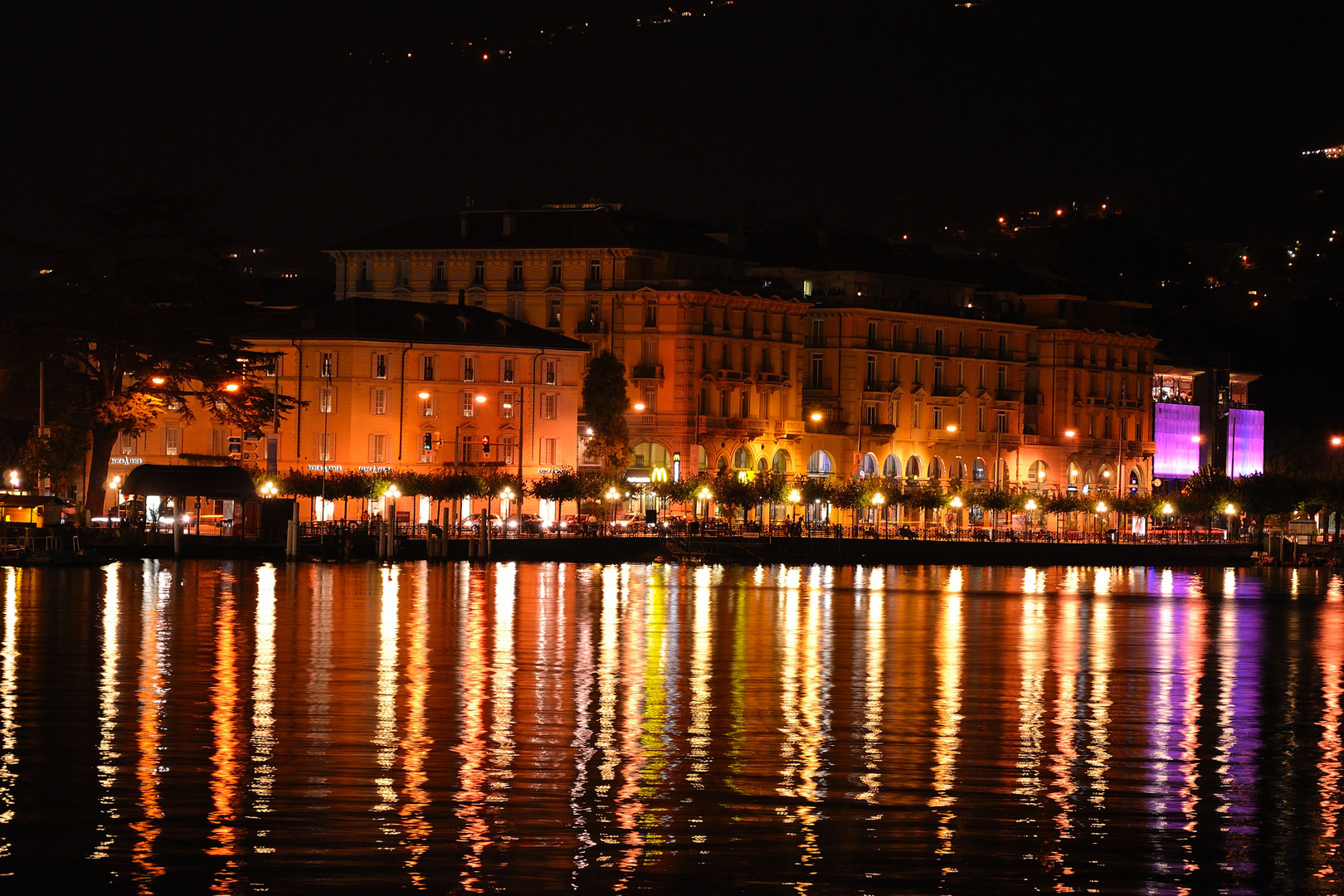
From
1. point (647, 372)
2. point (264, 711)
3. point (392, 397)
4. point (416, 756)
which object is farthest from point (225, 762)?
point (647, 372)

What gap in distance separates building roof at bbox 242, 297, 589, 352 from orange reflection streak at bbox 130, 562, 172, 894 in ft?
158

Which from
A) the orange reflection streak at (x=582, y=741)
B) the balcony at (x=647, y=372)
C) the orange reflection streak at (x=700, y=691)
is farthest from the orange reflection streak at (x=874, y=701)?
the balcony at (x=647, y=372)

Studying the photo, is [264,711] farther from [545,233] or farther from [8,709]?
[545,233]

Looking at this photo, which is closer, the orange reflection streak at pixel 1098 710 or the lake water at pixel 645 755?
the lake water at pixel 645 755

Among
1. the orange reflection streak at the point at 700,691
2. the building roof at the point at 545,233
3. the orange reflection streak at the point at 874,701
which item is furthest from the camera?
the building roof at the point at 545,233

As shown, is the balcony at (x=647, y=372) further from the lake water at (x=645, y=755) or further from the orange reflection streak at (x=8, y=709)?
the orange reflection streak at (x=8, y=709)

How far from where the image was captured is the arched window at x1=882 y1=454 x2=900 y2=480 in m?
128

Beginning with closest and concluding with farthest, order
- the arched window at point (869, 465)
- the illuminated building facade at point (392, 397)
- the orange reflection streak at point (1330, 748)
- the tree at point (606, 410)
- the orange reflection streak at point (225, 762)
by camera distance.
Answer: the orange reflection streak at point (225, 762) → the orange reflection streak at point (1330, 748) → the illuminated building facade at point (392, 397) → the tree at point (606, 410) → the arched window at point (869, 465)

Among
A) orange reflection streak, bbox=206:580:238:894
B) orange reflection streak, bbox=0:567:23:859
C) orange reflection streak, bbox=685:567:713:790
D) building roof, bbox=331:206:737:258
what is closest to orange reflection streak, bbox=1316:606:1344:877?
orange reflection streak, bbox=685:567:713:790

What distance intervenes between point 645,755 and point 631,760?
54 centimetres

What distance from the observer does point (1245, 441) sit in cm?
15750

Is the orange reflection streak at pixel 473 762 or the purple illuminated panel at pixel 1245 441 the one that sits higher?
the purple illuminated panel at pixel 1245 441

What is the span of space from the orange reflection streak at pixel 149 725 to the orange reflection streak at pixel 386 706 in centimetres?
254

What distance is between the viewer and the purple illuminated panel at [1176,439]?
150750mm
